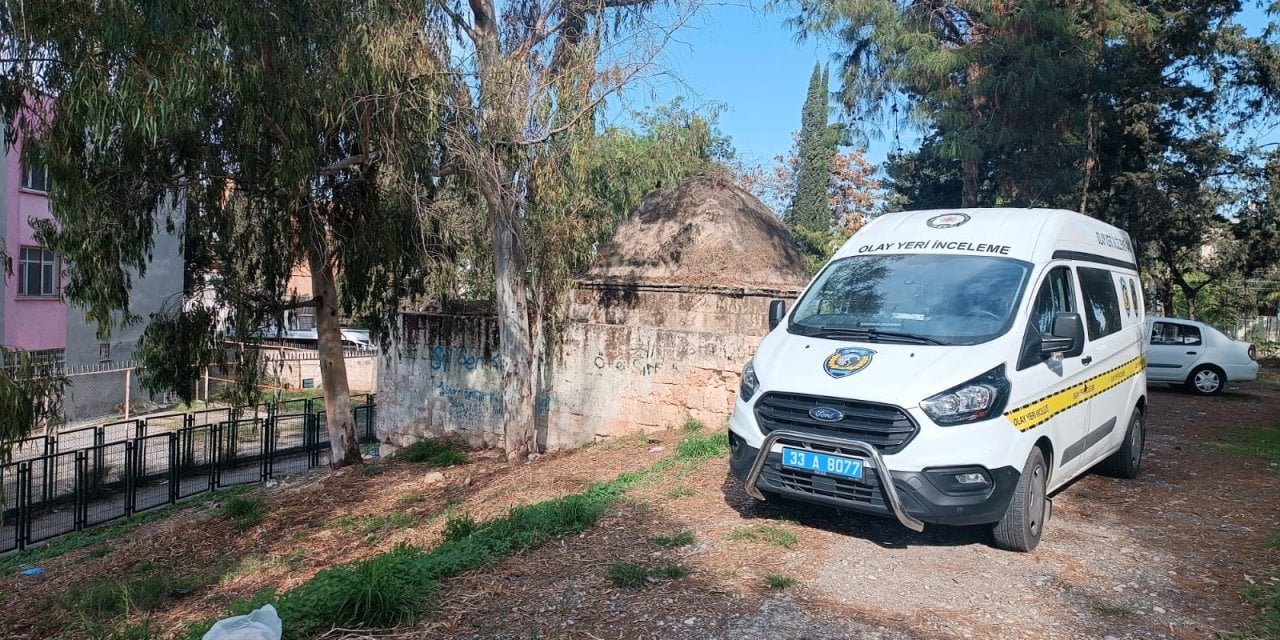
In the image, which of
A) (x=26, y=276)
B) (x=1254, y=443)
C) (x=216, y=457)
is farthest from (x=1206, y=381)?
(x=26, y=276)

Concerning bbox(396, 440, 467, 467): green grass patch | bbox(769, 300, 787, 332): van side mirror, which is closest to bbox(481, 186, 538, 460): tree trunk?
bbox(396, 440, 467, 467): green grass patch

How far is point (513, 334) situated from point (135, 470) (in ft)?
22.2

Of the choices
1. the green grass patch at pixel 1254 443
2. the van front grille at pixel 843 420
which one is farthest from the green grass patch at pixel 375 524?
the green grass patch at pixel 1254 443

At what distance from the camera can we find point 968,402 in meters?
4.73

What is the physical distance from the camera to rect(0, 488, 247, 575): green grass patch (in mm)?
9828

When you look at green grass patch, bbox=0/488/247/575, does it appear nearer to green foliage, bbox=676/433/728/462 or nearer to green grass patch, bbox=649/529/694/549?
green foliage, bbox=676/433/728/462

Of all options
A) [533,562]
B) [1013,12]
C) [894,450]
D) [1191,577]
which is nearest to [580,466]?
[533,562]

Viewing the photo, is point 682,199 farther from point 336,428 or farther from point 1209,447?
point 1209,447

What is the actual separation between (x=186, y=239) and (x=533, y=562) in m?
9.00

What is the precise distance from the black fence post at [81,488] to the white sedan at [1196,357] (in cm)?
1780

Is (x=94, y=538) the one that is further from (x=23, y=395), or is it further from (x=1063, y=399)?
(x=1063, y=399)

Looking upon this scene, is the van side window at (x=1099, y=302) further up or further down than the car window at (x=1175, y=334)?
further up

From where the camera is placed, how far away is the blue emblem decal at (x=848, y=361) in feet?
16.4

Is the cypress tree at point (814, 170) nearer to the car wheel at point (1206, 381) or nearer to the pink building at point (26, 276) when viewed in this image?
the car wheel at point (1206, 381)
